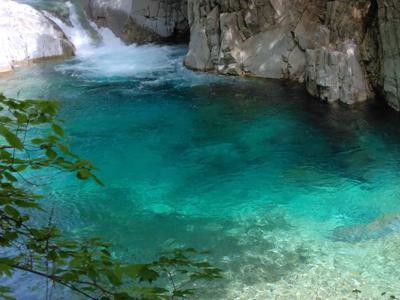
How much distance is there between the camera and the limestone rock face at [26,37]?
15.8 metres

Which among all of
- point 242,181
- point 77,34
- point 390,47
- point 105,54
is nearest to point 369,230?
point 242,181

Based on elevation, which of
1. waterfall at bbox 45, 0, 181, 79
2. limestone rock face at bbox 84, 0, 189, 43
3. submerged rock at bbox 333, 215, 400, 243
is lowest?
submerged rock at bbox 333, 215, 400, 243

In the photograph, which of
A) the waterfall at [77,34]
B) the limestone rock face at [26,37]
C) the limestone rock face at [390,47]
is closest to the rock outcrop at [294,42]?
the limestone rock face at [390,47]

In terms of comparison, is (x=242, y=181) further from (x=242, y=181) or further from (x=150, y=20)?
(x=150, y=20)

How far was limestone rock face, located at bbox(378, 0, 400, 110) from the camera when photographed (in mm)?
10531

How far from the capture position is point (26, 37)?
16250 mm

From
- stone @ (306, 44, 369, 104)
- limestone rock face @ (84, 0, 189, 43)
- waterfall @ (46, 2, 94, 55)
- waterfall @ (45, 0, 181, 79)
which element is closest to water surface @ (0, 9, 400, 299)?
stone @ (306, 44, 369, 104)

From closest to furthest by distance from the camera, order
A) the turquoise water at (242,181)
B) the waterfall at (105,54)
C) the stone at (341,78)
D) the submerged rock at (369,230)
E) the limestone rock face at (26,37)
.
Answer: the turquoise water at (242,181), the submerged rock at (369,230), the stone at (341,78), the waterfall at (105,54), the limestone rock face at (26,37)

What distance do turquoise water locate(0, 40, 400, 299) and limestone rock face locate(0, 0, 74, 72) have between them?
2.75 meters

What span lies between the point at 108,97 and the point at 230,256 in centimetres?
776

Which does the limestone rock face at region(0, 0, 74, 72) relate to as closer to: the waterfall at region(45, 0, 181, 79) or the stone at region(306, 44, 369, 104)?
the waterfall at region(45, 0, 181, 79)

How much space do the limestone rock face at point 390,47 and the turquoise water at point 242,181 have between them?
1.49ft

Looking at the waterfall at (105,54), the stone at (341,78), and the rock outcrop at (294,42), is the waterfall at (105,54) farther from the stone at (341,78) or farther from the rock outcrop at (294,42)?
the stone at (341,78)

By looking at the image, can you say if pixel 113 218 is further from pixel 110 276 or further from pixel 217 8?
pixel 217 8
